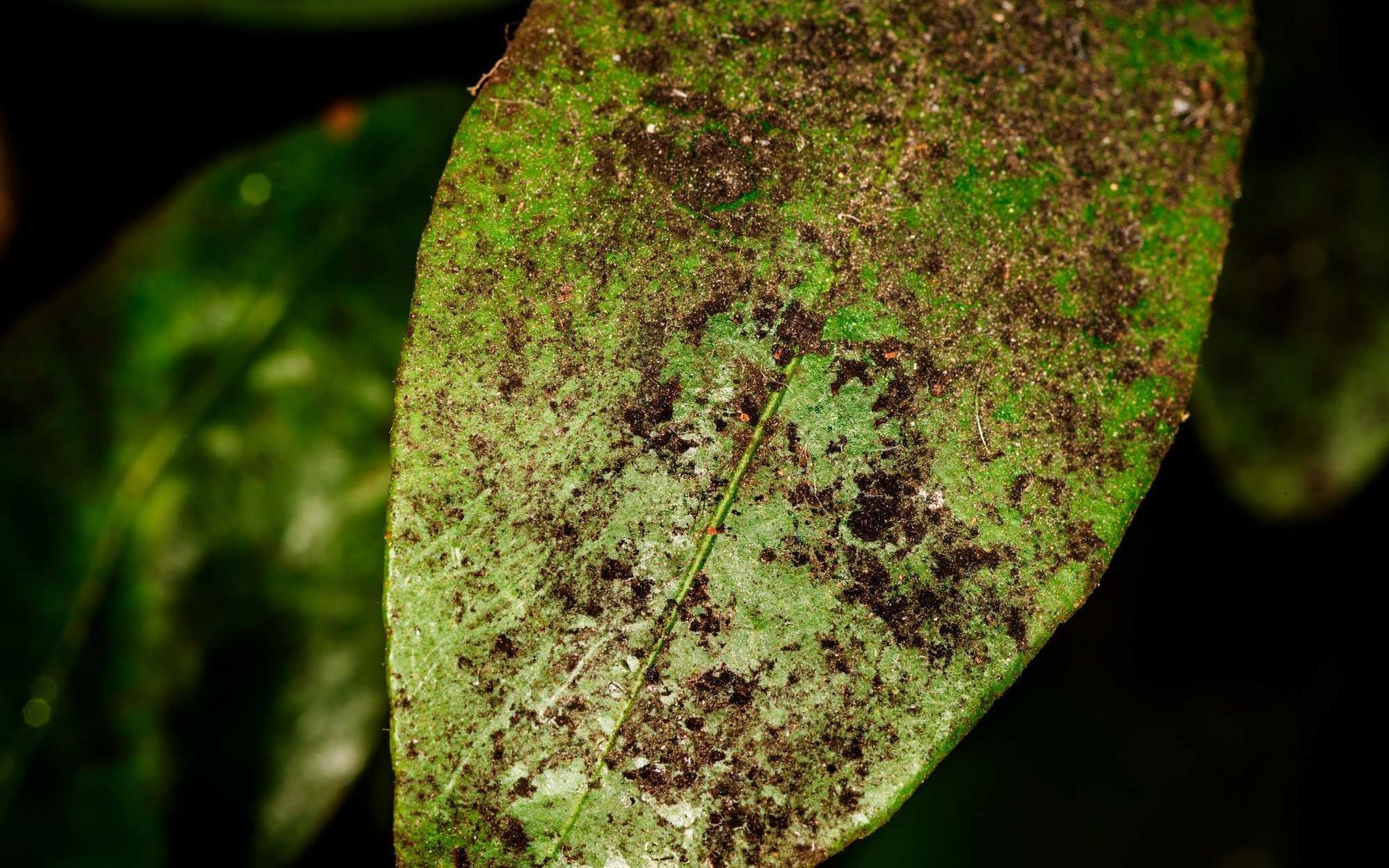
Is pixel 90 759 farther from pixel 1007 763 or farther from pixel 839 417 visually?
pixel 1007 763

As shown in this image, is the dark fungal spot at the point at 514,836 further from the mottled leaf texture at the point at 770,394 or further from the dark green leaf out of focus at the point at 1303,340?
the dark green leaf out of focus at the point at 1303,340

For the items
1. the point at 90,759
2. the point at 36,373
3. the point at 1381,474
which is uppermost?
the point at 36,373

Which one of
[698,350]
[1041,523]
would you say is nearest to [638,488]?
[698,350]

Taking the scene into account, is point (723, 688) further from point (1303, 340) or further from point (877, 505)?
point (1303, 340)

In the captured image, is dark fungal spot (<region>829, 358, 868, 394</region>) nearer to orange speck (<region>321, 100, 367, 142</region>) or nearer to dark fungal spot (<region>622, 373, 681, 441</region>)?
dark fungal spot (<region>622, 373, 681, 441</region>)

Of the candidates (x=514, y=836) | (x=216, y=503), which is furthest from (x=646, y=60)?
(x=216, y=503)

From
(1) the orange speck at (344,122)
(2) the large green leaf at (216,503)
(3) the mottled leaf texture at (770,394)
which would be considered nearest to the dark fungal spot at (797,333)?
(3) the mottled leaf texture at (770,394)
